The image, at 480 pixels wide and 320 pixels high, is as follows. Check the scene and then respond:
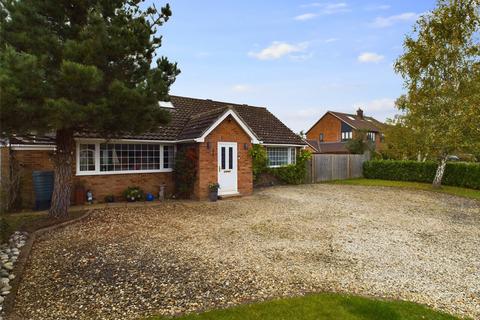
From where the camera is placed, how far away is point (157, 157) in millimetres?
13367

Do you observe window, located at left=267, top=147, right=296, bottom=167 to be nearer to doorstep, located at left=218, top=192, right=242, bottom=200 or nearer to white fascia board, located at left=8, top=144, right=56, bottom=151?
doorstep, located at left=218, top=192, right=242, bottom=200

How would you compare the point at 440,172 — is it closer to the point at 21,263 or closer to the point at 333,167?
the point at 333,167

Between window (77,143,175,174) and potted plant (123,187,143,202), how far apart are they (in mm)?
904

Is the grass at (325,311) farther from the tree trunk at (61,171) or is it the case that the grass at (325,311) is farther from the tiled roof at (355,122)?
the tiled roof at (355,122)

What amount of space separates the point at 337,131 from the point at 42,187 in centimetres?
4397

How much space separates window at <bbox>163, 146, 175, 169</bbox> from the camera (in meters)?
13.6

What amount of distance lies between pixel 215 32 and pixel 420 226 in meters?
12.3

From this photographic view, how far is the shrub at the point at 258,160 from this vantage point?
15945 mm

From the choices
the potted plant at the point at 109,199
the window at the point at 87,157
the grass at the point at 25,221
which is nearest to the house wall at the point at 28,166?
the grass at the point at 25,221

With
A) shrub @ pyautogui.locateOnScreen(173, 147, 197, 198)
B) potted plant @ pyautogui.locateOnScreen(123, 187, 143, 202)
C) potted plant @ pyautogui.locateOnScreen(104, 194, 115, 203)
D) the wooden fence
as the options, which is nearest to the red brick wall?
potted plant @ pyautogui.locateOnScreen(104, 194, 115, 203)

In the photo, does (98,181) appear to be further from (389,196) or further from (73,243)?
(389,196)

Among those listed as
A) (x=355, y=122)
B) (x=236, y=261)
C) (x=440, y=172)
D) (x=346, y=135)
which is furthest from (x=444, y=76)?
(x=355, y=122)

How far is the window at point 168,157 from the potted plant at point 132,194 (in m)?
1.86

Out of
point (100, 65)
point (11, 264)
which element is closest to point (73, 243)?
point (11, 264)
